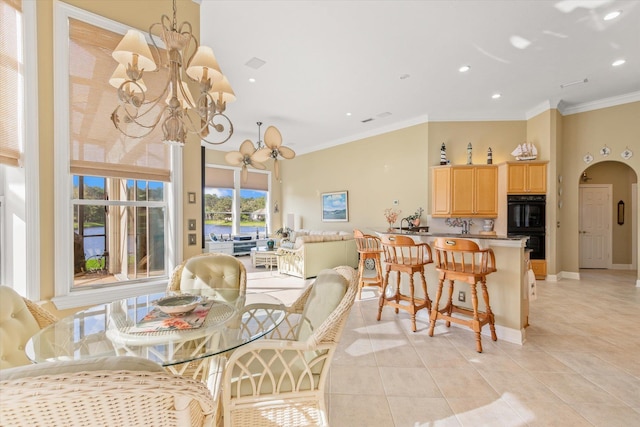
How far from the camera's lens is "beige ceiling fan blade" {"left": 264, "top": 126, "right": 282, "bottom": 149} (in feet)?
16.6

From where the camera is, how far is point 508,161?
18.0 ft

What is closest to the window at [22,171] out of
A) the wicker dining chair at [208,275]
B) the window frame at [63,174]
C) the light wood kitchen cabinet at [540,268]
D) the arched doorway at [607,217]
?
the window frame at [63,174]

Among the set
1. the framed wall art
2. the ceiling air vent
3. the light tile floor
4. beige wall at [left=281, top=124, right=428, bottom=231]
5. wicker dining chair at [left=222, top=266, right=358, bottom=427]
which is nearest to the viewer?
wicker dining chair at [left=222, top=266, right=358, bottom=427]

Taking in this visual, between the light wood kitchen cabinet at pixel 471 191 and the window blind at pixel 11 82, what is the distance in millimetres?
6036

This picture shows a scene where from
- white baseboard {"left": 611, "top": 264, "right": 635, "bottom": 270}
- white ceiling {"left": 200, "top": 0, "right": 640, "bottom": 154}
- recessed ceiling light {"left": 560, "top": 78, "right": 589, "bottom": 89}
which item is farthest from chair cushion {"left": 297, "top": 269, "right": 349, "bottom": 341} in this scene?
white baseboard {"left": 611, "top": 264, "right": 635, "bottom": 270}

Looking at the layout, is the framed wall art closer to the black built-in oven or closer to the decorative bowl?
the black built-in oven

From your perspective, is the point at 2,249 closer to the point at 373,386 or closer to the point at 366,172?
the point at 373,386

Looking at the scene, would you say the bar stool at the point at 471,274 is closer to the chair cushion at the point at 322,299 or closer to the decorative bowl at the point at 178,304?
the chair cushion at the point at 322,299

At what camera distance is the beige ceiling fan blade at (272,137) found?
5066mm

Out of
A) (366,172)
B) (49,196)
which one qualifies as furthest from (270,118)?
(49,196)

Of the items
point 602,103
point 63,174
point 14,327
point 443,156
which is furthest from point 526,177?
point 14,327

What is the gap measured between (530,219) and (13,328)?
6.90 m

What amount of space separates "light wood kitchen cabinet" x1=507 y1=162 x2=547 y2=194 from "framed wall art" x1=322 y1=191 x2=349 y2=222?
12.5ft

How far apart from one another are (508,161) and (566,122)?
1.52 meters
